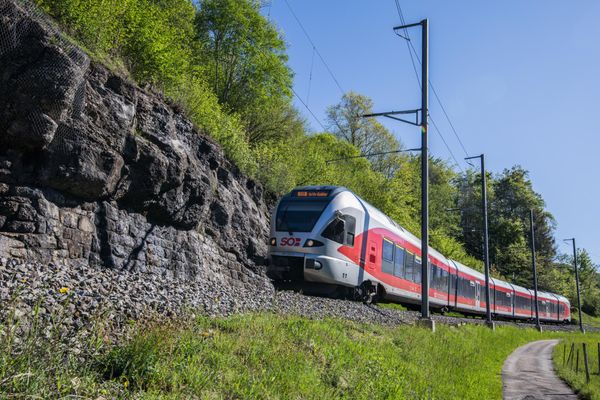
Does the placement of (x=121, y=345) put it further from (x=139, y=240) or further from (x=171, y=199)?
(x=171, y=199)

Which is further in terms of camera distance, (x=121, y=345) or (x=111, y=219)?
(x=111, y=219)

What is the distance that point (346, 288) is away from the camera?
14.9 m

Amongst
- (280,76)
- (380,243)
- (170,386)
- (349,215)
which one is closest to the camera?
(170,386)

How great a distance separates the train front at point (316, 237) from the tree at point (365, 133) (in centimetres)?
3454

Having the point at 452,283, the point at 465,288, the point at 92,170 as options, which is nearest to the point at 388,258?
the point at 452,283

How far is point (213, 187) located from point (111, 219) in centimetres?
496

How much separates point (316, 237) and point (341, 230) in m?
0.82

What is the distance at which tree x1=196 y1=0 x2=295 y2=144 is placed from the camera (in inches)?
1134

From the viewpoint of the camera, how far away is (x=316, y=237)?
13945 mm

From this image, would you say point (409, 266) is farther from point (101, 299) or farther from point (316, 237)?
point (101, 299)

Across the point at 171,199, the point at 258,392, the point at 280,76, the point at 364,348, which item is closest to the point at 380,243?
the point at 171,199

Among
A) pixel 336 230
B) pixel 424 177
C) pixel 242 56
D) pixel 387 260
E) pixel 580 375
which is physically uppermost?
pixel 242 56

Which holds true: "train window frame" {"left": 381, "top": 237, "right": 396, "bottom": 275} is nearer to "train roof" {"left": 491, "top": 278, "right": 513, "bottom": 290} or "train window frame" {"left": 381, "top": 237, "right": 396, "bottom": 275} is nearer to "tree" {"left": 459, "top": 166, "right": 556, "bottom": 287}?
"train roof" {"left": 491, "top": 278, "right": 513, "bottom": 290}

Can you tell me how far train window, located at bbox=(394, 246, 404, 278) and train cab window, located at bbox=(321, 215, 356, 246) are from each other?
157 inches
